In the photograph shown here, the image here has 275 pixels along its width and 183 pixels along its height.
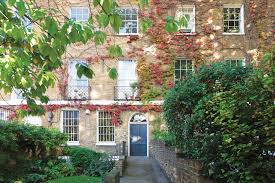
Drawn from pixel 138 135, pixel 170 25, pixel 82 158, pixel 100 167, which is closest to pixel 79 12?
pixel 138 135

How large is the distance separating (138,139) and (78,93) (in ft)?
16.3

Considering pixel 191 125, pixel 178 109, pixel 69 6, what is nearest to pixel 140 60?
pixel 69 6

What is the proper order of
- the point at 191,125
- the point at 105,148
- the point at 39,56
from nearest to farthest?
the point at 39,56, the point at 191,125, the point at 105,148

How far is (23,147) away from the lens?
48.9ft

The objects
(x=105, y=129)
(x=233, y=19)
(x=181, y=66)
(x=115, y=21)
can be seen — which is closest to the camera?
(x=115, y=21)

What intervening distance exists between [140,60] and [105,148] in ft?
20.3

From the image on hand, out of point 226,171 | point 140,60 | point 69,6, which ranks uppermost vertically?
point 69,6

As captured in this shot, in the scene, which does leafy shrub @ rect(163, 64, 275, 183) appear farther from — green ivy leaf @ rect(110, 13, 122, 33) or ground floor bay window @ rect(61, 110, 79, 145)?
ground floor bay window @ rect(61, 110, 79, 145)

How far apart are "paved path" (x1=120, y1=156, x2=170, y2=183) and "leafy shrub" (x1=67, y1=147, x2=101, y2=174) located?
181cm

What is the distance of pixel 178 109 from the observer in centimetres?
966

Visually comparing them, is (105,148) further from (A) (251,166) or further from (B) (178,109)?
(A) (251,166)

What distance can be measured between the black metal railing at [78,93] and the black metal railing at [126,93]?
190 cm

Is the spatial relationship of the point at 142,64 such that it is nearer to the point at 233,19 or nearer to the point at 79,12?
the point at 79,12

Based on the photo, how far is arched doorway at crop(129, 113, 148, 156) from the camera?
24.9 metres
